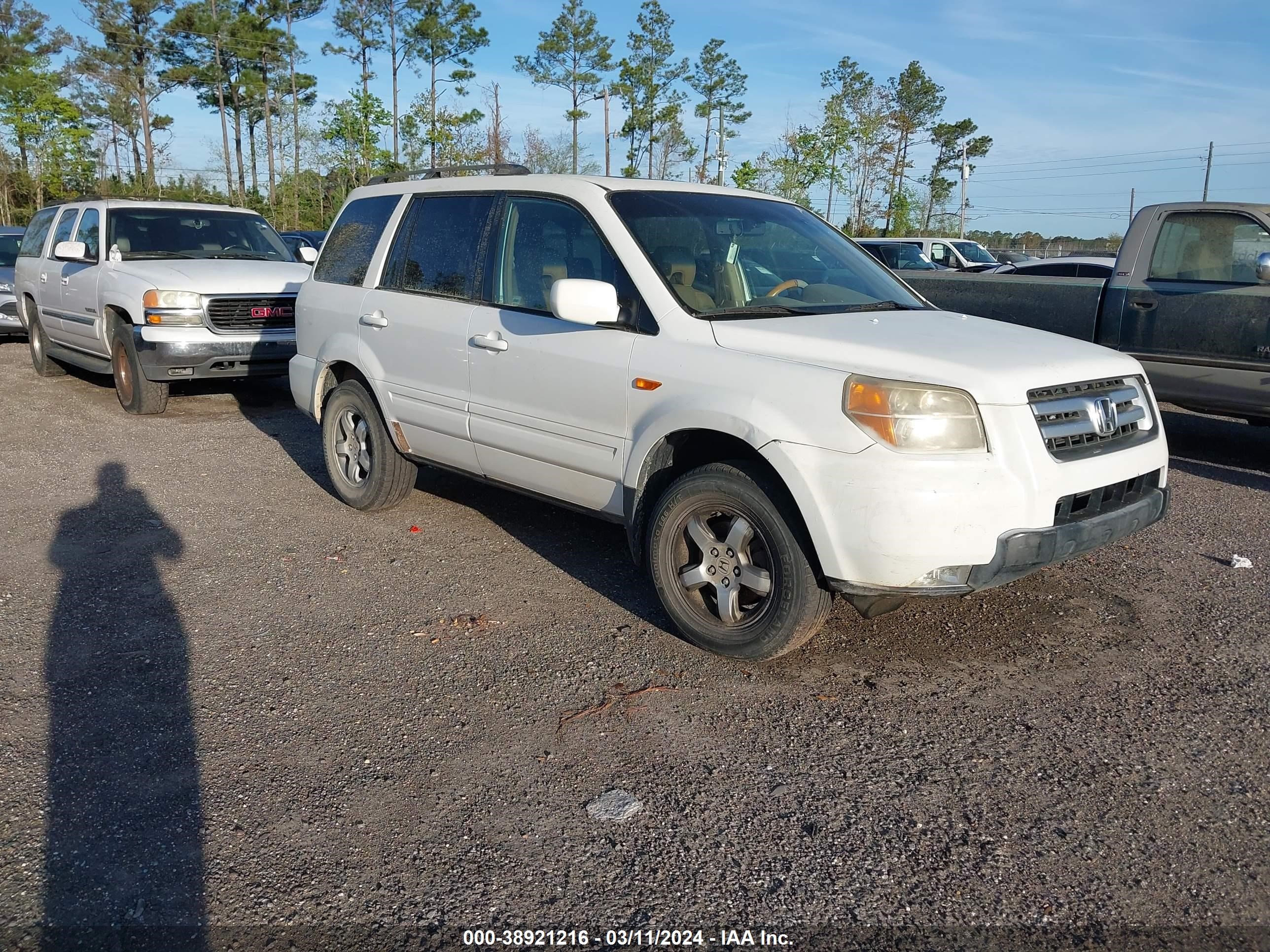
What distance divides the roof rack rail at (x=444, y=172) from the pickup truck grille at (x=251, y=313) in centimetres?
295

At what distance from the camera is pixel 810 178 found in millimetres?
32500

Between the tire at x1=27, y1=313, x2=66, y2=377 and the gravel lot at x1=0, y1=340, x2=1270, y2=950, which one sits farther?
the tire at x1=27, y1=313, x2=66, y2=377

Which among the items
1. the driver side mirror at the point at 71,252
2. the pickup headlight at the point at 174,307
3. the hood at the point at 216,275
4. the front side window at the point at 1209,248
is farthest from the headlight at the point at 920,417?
the driver side mirror at the point at 71,252

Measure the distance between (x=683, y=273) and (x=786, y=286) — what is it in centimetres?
53

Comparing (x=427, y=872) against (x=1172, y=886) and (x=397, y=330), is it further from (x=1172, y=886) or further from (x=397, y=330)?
(x=397, y=330)

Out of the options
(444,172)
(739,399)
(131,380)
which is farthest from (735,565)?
(131,380)

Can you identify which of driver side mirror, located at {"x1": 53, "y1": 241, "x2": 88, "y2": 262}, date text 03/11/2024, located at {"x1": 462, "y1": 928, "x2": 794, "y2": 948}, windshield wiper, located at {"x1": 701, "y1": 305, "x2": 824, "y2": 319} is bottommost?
date text 03/11/2024, located at {"x1": 462, "y1": 928, "x2": 794, "y2": 948}

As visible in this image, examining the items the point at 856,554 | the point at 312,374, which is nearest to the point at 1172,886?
the point at 856,554

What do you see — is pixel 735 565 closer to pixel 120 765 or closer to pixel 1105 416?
pixel 1105 416

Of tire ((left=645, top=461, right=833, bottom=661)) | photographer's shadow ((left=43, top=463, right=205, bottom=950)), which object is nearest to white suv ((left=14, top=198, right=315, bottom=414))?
photographer's shadow ((left=43, top=463, right=205, bottom=950))

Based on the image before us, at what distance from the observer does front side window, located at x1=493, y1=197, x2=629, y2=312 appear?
4.56 meters

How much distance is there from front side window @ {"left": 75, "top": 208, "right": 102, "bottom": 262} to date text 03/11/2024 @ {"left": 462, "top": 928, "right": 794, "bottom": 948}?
9.19 m

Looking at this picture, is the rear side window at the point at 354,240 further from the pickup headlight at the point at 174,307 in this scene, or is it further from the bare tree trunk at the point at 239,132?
the bare tree trunk at the point at 239,132

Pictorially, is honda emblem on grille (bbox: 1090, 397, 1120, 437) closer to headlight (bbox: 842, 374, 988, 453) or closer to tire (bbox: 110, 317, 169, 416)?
headlight (bbox: 842, 374, 988, 453)
